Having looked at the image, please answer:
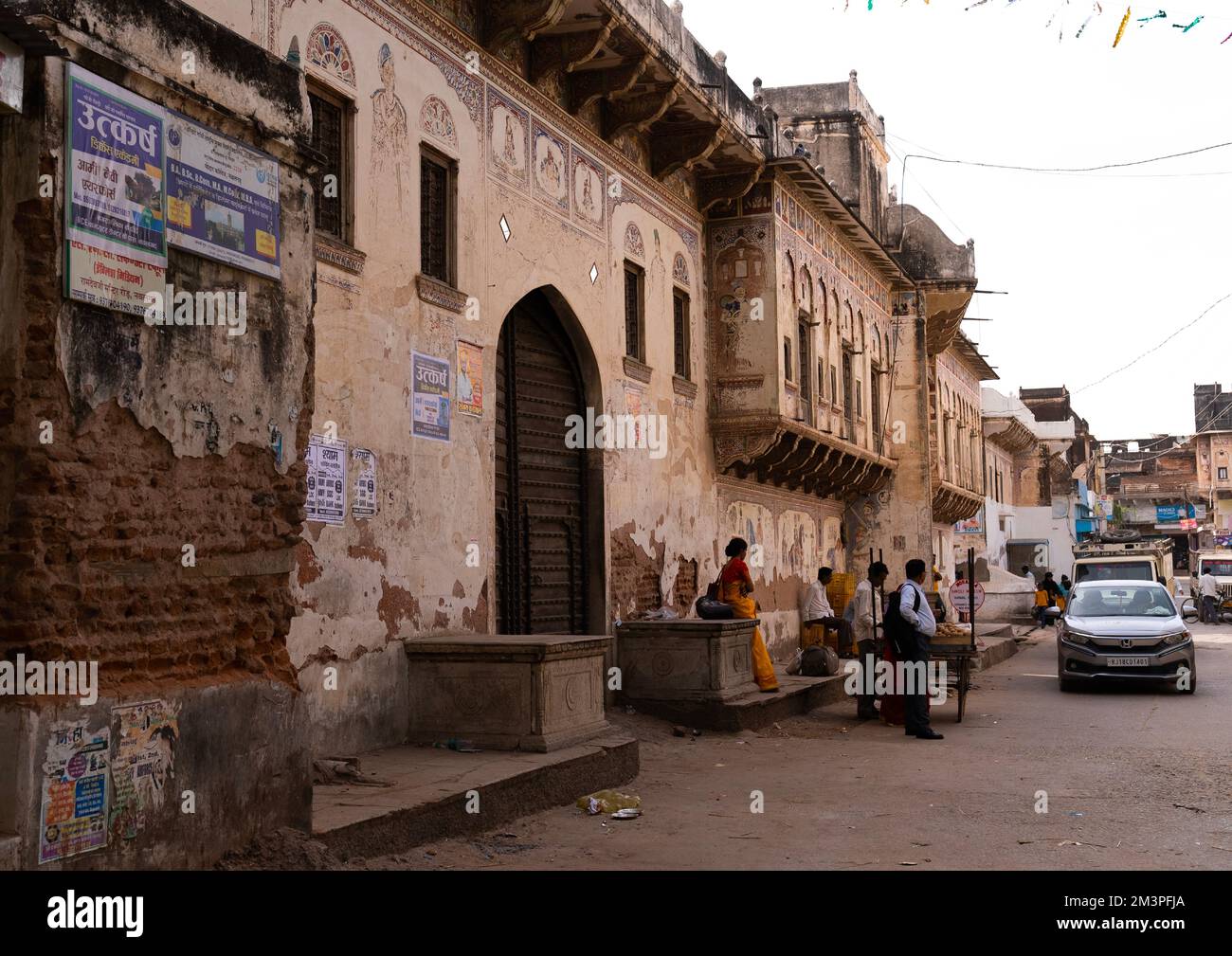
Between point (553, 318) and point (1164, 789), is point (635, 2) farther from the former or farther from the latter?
point (1164, 789)

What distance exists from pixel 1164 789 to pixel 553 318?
750 cm

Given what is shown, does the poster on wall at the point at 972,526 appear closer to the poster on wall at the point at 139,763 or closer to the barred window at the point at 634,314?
the barred window at the point at 634,314

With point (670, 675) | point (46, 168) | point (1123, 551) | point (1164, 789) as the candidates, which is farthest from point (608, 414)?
point (1123, 551)

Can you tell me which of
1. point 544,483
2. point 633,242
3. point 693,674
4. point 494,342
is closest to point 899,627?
point 693,674

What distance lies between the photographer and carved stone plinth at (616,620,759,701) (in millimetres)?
13266

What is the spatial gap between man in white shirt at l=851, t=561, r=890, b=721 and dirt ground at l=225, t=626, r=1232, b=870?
276 millimetres

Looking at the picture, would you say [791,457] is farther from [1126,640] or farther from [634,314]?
[1126,640]

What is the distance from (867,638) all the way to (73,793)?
36.6 feet

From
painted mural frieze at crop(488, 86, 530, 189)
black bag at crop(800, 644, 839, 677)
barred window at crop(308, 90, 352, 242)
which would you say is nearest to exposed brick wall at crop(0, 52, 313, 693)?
barred window at crop(308, 90, 352, 242)

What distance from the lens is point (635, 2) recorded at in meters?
14.0

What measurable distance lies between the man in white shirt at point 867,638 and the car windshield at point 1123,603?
471 cm

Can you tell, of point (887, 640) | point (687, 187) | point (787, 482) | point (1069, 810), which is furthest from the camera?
point (787, 482)

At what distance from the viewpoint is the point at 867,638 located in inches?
591

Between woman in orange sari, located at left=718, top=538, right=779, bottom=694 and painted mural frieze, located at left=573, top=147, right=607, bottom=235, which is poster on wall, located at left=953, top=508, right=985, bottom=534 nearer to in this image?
woman in orange sari, located at left=718, top=538, right=779, bottom=694
